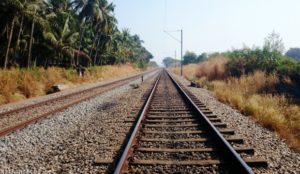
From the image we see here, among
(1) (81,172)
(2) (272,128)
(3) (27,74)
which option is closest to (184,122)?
(2) (272,128)

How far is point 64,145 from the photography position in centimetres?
693

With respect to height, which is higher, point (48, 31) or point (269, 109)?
point (48, 31)

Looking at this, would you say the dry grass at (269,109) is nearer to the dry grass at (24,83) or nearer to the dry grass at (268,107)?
the dry grass at (268,107)

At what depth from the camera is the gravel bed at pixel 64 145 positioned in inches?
218

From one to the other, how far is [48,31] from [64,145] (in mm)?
32255

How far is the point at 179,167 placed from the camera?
5258 mm

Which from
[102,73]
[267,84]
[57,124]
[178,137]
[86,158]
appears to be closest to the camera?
[86,158]

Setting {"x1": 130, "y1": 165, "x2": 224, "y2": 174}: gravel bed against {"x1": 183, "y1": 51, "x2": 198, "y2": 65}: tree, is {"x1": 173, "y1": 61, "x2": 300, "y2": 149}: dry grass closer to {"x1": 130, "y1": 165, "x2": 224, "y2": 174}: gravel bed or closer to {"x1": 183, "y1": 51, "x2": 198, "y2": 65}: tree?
{"x1": 130, "y1": 165, "x2": 224, "y2": 174}: gravel bed

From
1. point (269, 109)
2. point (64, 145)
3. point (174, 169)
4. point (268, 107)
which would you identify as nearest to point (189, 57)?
point (268, 107)

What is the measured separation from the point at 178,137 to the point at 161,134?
1.60 ft

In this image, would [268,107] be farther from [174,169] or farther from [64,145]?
[64,145]

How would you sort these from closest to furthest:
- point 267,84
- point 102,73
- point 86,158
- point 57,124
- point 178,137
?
1. point 86,158
2. point 178,137
3. point 57,124
4. point 267,84
5. point 102,73

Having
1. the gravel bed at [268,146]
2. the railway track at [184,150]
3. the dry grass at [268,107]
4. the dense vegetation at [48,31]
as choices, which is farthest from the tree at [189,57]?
the railway track at [184,150]

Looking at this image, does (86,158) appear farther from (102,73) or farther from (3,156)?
(102,73)
